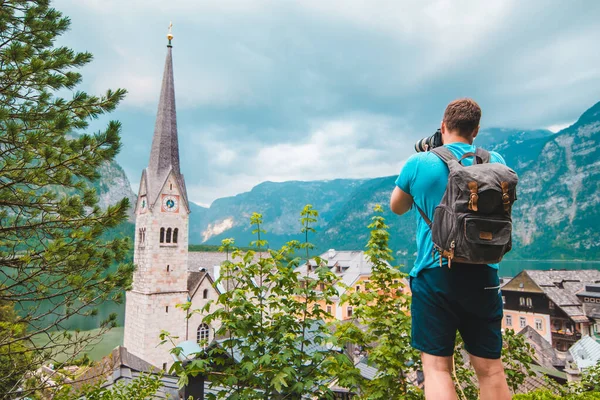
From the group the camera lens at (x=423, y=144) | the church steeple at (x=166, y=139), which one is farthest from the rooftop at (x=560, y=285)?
the camera lens at (x=423, y=144)

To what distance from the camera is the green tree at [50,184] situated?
491 cm

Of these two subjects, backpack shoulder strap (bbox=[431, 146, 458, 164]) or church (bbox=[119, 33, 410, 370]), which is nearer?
backpack shoulder strap (bbox=[431, 146, 458, 164])

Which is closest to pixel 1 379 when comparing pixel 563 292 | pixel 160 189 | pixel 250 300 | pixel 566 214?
pixel 250 300

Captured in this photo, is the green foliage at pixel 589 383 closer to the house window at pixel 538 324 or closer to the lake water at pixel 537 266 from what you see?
the house window at pixel 538 324

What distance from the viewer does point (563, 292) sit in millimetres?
34906

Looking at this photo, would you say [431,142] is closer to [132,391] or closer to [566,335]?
[132,391]

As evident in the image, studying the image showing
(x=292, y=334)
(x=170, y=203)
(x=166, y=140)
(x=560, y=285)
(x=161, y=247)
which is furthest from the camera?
(x=560, y=285)

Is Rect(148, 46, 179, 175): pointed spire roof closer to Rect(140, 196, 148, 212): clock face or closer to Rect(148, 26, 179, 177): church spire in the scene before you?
Rect(148, 26, 179, 177): church spire

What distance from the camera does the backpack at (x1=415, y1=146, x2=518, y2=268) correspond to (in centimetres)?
178

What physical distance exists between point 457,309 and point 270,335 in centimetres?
197

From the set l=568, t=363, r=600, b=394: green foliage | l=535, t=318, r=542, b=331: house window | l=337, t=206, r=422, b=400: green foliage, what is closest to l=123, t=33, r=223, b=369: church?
l=568, t=363, r=600, b=394: green foliage

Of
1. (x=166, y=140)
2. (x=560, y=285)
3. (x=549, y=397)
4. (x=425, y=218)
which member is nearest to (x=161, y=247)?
(x=166, y=140)

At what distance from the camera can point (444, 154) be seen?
80.7 inches

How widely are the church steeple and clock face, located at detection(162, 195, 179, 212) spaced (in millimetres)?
770
